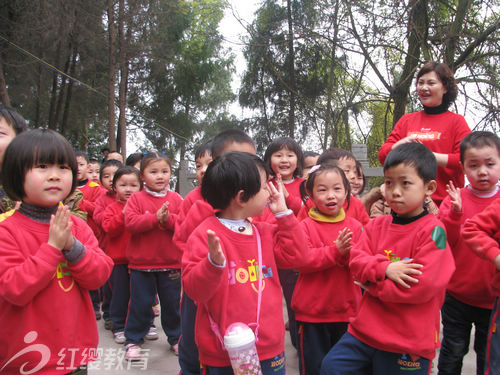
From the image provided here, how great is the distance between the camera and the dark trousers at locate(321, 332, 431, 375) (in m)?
1.74

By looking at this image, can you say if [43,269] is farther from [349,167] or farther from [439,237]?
[349,167]

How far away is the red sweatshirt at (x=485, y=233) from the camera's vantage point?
5.98 ft

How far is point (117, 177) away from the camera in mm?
3879

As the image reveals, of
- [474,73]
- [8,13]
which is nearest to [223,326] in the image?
[474,73]

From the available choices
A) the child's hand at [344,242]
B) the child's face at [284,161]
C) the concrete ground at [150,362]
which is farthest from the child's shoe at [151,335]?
the child's hand at [344,242]

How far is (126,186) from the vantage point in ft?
12.6

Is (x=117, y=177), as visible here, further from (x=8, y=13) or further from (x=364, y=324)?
(x=8, y=13)

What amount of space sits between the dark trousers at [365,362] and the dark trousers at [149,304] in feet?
5.55

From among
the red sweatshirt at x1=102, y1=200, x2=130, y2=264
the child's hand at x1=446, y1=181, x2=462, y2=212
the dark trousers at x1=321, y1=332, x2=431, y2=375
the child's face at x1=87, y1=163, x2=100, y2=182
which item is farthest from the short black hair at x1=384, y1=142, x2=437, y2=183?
the child's face at x1=87, y1=163, x2=100, y2=182

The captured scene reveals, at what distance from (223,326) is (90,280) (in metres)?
0.61

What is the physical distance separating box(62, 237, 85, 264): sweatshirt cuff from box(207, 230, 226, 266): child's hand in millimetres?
604

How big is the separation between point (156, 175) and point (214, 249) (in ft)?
6.78

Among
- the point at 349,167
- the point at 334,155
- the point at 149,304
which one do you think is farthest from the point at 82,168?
the point at 349,167

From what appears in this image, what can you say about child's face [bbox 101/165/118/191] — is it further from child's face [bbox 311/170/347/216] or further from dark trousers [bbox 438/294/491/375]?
dark trousers [bbox 438/294/491/375]
